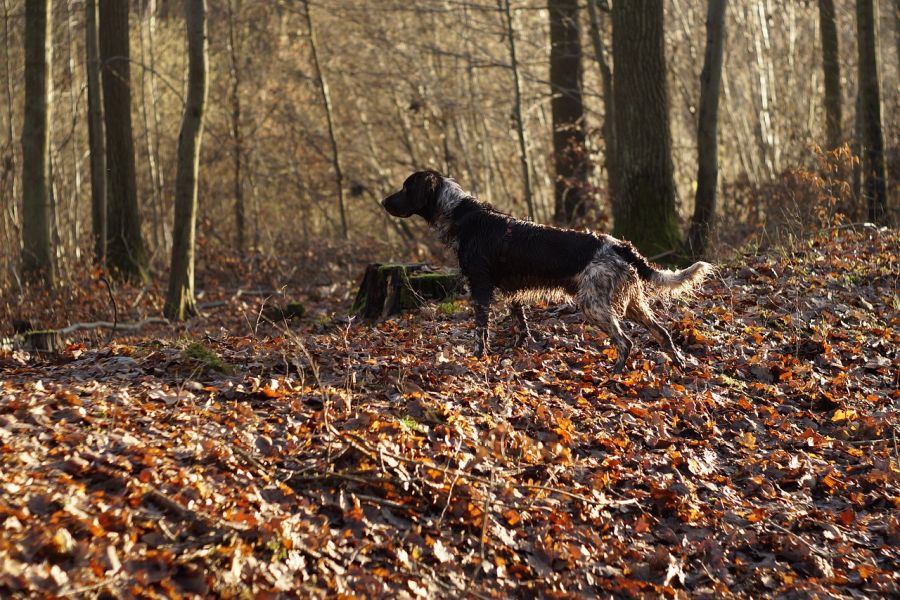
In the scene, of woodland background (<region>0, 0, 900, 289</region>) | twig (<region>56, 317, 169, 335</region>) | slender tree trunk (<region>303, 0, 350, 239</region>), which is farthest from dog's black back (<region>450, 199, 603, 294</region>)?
slender tree trunk (<region>303, 0, 350, 239</region>)

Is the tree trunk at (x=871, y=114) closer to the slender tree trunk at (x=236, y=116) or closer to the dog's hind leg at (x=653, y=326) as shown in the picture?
the dog's hind leg at (x=653, y=326)

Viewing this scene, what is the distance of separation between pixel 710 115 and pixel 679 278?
18.2ft

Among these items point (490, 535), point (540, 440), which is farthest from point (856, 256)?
point (490, 535)

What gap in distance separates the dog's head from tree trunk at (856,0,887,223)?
9214mm

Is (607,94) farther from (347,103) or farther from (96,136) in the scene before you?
(96,136)

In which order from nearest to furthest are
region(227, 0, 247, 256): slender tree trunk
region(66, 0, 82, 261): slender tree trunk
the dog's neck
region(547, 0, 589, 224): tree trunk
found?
the dog's neck, region(547, 0, 589, 224): tree trunk, region(66, 0, 82, 261): slender tree trunk, region(227, 0, 247, 256): slender tree trunk

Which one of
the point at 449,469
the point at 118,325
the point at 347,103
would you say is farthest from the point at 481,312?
the point at 347,103

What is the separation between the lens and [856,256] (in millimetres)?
11922

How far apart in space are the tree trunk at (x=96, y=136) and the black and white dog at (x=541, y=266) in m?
8.43

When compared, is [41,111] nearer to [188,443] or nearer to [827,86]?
[188,443]

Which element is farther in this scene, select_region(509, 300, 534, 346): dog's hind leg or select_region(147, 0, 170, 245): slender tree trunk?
select_region(147, 0, 170, 245): slender tree trunk

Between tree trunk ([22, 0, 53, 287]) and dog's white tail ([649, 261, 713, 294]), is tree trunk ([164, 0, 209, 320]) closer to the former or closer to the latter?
tree trunk ([22, 0, 53, 287])

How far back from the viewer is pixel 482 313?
331 inches

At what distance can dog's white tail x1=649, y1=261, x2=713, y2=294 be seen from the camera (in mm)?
8266
